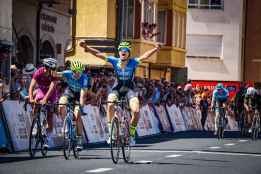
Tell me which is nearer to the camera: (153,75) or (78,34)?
(78,34)

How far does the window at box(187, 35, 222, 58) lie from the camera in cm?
6850

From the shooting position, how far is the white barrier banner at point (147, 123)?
101 ft

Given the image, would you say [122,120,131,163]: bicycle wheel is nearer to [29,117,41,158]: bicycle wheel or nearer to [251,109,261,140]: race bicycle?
[29,117,41,158]: bicycle wheel

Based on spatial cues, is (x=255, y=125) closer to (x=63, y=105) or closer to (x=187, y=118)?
(x=187, y=118)

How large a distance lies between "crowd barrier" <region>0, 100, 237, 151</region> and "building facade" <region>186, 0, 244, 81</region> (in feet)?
84.7

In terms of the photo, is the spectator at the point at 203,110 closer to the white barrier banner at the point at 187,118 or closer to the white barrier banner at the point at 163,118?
the white barrier banner at the point at 187,118

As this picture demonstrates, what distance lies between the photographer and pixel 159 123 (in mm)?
34344

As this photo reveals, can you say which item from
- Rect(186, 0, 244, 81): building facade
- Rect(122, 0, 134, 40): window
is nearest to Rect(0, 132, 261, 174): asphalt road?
Rect(122, 0, 134, 40): window

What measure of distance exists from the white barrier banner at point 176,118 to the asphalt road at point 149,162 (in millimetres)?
12769

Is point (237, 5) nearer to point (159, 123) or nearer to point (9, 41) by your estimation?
point (159, 123)

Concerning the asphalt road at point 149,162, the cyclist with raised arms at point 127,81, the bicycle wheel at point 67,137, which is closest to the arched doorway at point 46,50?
the asphalt road at point 149,162

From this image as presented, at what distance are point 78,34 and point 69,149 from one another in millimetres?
31283

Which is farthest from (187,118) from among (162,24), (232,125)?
(162,24)

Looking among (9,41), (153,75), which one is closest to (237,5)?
(153,75)
